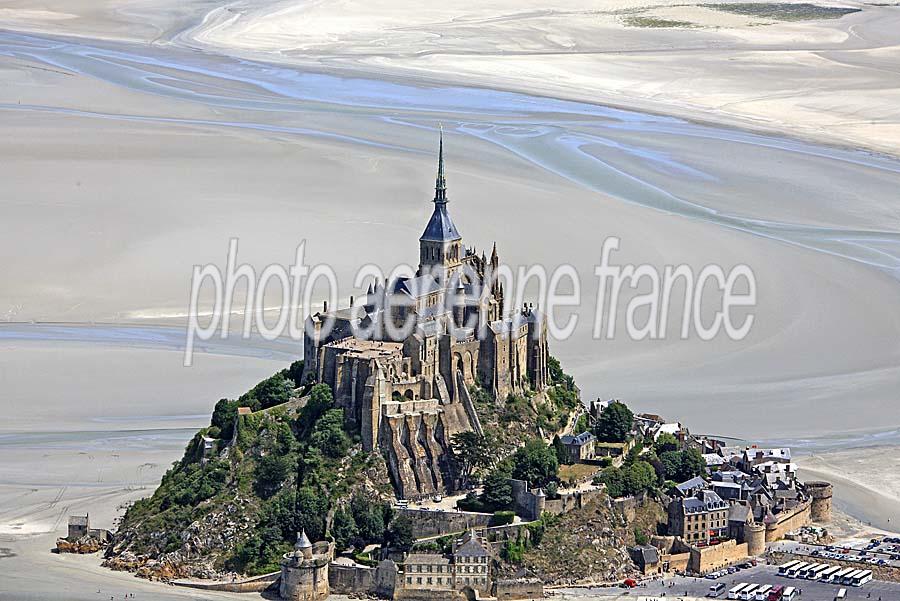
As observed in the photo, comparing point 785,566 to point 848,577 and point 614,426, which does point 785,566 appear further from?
point 614,426

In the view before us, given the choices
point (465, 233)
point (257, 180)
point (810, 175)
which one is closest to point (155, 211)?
point (257, 180)

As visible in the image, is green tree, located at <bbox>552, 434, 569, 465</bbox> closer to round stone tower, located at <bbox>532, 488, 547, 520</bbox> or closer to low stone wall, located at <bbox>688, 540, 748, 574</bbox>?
round stone tower, located at <bbox>532, 488, 547, 520</bbox>

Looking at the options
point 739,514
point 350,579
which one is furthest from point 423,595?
point 739,514

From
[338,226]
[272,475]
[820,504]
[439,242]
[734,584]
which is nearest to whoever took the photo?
[734,584]

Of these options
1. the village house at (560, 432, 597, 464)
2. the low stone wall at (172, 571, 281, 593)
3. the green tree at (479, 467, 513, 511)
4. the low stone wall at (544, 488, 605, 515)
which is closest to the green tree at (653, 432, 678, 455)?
the village house at (560, 432, 597, 464)

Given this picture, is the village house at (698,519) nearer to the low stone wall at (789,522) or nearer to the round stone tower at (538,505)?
the low stone wall at (789,522)

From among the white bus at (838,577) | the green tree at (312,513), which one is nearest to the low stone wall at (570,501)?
the green tree at (312,513)
